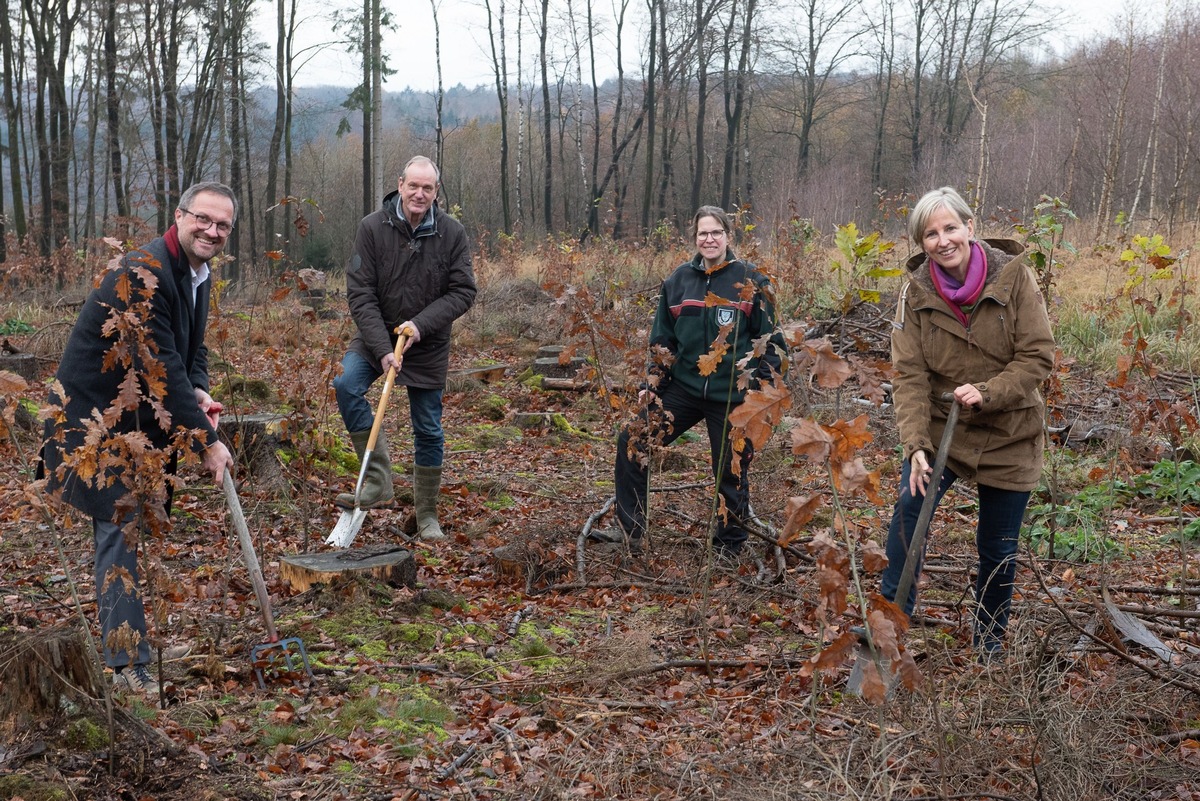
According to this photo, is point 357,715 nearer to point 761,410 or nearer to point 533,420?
point 761,410

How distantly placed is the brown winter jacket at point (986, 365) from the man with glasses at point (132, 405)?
2477 mm

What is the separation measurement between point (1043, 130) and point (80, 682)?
28.0 meters

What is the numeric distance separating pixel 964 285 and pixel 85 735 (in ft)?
10.7

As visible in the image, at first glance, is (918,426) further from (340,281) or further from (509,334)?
(340,281)

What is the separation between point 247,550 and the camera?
10.9 ft

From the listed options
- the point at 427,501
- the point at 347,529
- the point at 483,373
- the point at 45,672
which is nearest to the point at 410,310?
the point at 427,501

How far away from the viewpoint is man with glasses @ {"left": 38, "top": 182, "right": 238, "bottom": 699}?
2.77m

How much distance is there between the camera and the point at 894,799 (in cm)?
231

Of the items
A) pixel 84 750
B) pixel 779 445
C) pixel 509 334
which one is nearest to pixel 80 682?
pixel 84 750

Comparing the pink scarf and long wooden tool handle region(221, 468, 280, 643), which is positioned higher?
the pink scarf

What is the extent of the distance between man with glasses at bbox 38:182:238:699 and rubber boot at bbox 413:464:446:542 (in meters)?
1.94

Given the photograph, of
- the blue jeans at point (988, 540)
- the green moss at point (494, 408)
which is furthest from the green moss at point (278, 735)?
the green moss at point (494, 408)

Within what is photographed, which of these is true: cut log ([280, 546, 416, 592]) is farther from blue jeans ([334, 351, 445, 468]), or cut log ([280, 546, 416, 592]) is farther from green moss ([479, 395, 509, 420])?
green moss ([479, 395, 509, 420])

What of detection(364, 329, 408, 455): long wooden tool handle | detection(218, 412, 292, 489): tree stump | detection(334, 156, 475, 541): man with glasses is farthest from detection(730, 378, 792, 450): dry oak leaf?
detection(218, 412, 292, 489): tree stump
